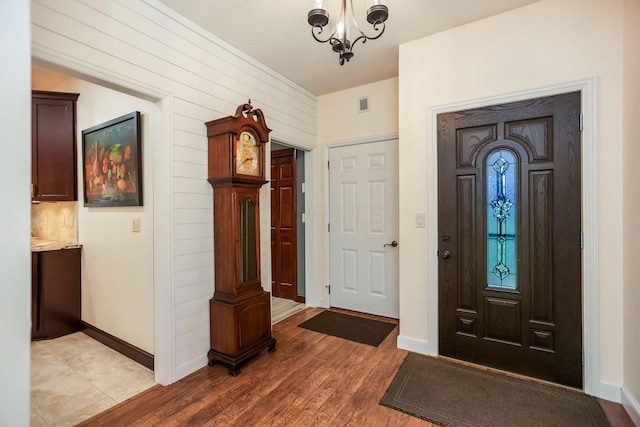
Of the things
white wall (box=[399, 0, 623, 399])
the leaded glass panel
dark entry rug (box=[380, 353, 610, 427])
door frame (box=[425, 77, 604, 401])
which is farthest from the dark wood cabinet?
door frame (box=[425, 77, 604, 401])

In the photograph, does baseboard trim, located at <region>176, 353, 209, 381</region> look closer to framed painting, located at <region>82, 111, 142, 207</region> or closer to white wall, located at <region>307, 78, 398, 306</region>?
framed painting, located at <region>82, 111, 142, 207</region>

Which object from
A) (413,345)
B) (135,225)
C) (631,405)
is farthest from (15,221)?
(631,405)

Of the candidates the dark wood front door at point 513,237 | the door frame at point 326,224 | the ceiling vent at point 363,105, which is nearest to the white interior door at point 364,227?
the door frame at point 326,224

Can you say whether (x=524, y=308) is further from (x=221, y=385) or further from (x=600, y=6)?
(x=221, y=385)

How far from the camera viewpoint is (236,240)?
7.91ft

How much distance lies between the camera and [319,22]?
5.13ft

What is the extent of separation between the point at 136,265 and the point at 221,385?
1265mm

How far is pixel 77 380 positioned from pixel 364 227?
2.98 meters

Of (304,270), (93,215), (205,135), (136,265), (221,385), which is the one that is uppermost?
(205,135)

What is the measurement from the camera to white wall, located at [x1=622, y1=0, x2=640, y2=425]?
1805mm

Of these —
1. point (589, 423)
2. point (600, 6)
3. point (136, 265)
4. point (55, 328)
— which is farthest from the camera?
point (55, 328)

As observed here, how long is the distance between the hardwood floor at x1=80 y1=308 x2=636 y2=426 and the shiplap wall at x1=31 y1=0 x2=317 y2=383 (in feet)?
0.83

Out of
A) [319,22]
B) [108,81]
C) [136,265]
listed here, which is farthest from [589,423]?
[108,81]

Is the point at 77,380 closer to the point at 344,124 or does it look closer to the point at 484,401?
the point at 484,401
